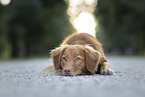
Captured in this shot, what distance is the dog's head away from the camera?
193 inches

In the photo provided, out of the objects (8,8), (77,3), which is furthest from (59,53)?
(77,3)

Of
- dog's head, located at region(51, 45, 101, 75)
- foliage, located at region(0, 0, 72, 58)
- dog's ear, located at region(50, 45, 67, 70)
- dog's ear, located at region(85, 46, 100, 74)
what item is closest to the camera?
dog's head, located at region(51, 45, 101, 75)

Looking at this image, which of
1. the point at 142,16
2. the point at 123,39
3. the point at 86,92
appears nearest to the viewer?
the point at 86,92

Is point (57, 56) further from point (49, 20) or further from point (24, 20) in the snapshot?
point (49, 20)

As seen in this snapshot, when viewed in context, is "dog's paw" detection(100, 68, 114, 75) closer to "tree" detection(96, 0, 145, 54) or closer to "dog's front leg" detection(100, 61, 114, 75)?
"dog's front leg" detection(100, 61, 114, 75)

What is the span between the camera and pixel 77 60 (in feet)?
16.5

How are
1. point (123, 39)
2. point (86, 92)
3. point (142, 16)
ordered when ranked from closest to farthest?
point (86, 92), point (142, 16), point (123, 39)

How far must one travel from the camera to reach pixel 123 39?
34.4 m

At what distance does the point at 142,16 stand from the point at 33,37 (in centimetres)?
1204

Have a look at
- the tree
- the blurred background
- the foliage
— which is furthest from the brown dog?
the tree

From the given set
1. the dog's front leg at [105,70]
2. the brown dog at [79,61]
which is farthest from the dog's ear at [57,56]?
the dog's front leg at [105,70]

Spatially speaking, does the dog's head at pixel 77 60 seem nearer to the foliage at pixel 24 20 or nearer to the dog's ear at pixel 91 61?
the dog's ear at pixel 91 61

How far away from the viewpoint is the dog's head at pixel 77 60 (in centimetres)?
491

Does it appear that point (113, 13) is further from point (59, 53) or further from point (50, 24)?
point (59, 53)
